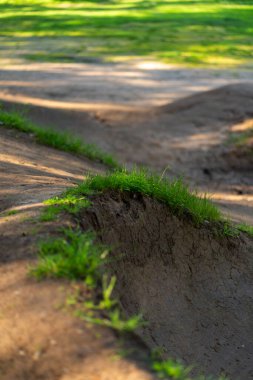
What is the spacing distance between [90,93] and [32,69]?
2.36 m

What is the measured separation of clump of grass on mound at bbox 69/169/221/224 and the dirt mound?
5 centimetres

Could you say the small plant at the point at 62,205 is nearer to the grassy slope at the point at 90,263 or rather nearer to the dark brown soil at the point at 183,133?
the grassy slope at the point at 90,263

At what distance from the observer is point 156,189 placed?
5012mm

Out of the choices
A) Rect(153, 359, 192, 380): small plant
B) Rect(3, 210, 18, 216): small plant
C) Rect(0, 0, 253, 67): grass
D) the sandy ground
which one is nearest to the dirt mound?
Rect(3, 210, 18, 216): small plant

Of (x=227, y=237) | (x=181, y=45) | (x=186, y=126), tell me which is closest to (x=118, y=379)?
(x=227, y=237)

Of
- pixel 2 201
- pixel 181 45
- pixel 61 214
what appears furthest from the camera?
pixel 181 45

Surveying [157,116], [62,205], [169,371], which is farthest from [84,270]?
[157,116]

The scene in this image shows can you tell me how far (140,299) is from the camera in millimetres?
4242

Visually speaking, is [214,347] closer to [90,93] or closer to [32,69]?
[90,93]

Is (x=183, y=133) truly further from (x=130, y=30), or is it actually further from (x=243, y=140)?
(x=130, y=30)

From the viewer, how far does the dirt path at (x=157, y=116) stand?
31.6 ft

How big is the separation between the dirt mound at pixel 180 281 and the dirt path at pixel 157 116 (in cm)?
223

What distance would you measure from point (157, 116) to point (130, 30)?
8.74 metres

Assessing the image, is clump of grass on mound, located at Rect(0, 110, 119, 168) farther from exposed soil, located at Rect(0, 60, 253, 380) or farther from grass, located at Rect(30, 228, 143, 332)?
grass, located at Rect(30, 228, 143, 332)
